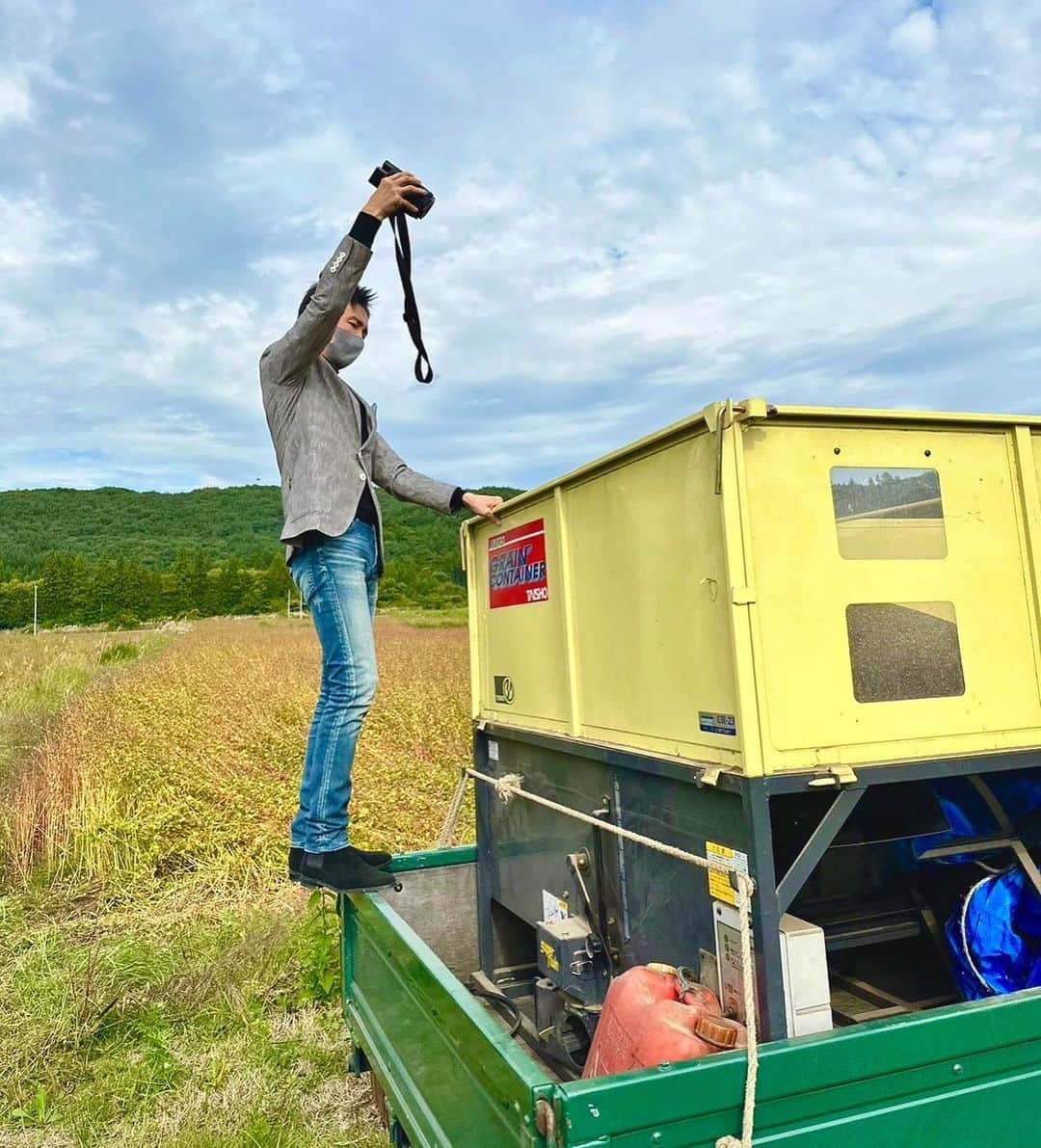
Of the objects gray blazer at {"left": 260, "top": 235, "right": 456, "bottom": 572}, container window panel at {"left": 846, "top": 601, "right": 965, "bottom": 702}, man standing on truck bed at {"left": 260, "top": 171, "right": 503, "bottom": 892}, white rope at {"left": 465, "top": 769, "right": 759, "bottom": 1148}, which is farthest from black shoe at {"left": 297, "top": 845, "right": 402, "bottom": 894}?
container window panel at {"left": 846, "top": 601, "right": 965, "bottom": 702}

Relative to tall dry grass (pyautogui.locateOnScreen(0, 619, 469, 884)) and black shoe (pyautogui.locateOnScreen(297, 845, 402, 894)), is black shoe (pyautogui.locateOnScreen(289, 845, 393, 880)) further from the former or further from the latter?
tall dry grass (pyautogui.locateOnScreen(0, 619, 469, 884))

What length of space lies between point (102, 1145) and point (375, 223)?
10.8ft

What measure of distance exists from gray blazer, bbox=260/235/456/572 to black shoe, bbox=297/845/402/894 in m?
1.03

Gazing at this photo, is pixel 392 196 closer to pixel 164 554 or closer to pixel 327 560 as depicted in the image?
pixel 327 560

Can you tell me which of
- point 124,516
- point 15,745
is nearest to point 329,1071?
point 15,745

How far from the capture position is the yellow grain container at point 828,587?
6.52 ft

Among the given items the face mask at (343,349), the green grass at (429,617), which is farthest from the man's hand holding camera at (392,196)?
the green grass at (429,617)

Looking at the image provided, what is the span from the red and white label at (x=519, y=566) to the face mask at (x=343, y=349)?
2.81 ft

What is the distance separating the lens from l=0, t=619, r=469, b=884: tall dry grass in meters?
6.09

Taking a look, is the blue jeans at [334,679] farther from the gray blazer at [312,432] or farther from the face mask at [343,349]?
the face mask at [343,349]

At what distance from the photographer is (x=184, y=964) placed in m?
4.52

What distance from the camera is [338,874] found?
308 centimetres

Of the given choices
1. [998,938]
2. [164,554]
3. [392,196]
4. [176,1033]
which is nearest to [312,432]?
[392,196]

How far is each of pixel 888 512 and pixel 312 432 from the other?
6.11 feet
